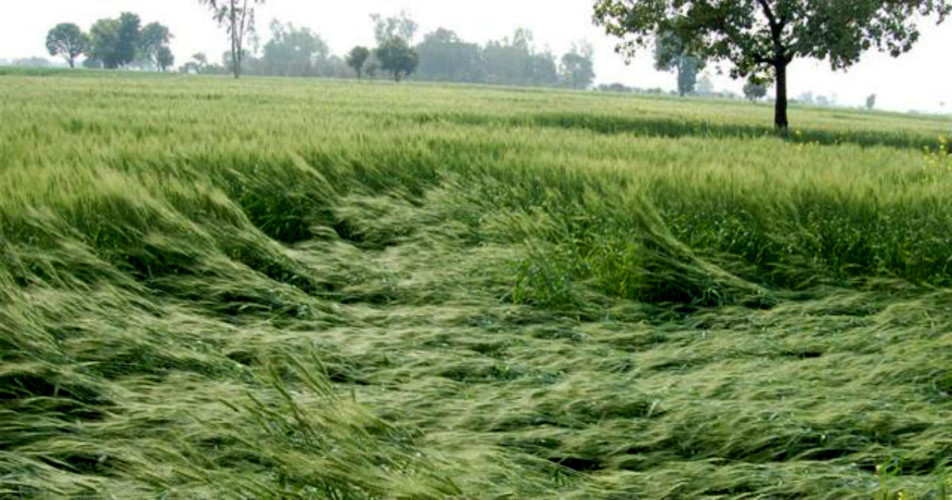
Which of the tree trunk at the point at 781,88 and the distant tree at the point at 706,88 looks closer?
the tree trunk at the point at 781,88

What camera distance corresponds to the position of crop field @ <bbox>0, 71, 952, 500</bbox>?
1.90m

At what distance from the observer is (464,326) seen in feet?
Answer: 10.7

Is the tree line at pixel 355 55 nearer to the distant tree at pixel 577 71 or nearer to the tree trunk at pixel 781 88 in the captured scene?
the distant tree at pixel 577 71

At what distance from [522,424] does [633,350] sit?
96 centimetres

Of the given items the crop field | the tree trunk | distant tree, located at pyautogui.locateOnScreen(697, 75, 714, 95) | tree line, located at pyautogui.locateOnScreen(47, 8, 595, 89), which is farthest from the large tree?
distant tree, located at pyautogui.locateOnScreen(697, 75, 714, 95)

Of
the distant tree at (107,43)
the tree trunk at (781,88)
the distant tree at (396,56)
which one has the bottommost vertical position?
the tree trunk at (781,88)

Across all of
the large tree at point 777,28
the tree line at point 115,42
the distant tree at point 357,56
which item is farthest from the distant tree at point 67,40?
the large tree at point 777,28

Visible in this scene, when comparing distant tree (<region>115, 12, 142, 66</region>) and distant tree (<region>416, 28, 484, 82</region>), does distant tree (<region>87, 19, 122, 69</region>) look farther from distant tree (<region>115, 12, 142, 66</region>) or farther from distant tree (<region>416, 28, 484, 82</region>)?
distant tree (<region>416, 28, 484, 82</region>)

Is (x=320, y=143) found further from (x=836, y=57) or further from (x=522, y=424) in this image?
(x=836, y=57)

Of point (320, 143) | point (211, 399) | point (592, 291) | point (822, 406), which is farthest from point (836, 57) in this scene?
point (211, 399)

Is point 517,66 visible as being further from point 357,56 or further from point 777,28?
point 777,28

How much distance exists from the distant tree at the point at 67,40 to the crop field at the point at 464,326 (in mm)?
117367

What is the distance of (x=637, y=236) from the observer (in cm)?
396

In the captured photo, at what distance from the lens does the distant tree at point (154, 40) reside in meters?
100
